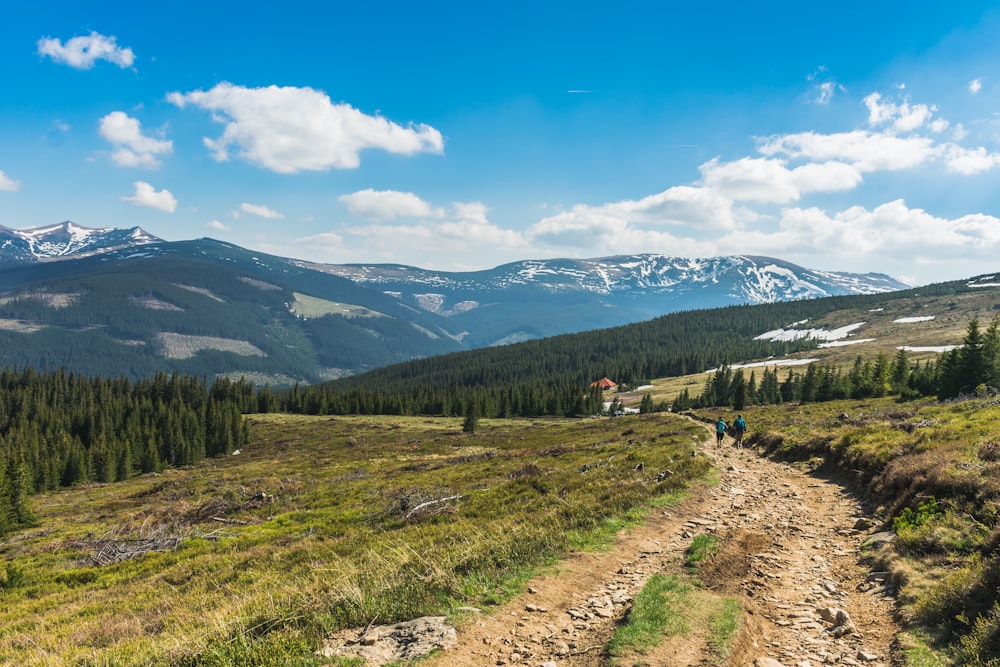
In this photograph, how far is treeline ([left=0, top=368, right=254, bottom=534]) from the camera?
72125 millimetres

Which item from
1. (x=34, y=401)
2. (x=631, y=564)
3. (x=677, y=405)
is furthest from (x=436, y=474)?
(x=34, y=401)

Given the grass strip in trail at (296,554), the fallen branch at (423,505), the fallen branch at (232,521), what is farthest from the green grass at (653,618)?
the fallen branch at (232,521)

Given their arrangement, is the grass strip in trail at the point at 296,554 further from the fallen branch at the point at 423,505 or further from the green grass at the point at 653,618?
the green grass at the point at 653,618

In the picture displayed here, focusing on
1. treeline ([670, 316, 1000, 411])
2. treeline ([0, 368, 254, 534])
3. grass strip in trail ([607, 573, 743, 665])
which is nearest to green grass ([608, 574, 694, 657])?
grass strip in trail ([607, 573, 743, 665])

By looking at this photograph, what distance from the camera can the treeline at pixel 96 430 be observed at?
72.1m

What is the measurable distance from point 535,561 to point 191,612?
9669mm

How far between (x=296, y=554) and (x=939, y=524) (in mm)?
21263

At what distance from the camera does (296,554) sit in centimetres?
1919

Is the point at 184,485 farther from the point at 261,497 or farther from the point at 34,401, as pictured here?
the point at 34,401

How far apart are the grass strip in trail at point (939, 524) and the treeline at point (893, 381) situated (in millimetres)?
31734

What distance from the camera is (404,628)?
8148 millimetres

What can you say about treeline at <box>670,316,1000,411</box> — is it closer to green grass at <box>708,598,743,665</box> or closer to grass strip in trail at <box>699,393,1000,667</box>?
grass strip in trail at <box>699,393,1000,667</box>

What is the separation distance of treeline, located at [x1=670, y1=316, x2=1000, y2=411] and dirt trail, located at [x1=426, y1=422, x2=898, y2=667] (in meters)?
42.1

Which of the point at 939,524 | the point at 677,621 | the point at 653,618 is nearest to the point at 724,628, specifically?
the point at 677,621
